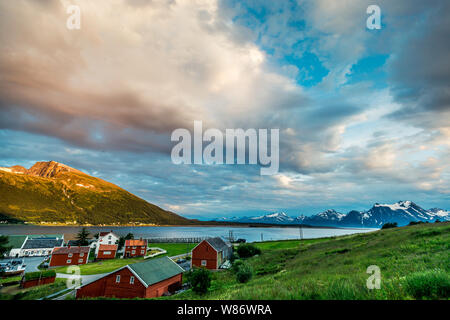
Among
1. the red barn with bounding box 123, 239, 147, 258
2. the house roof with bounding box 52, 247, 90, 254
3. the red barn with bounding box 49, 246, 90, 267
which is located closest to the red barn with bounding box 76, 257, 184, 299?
the red barn with bounding box 49, 246, 90, 267

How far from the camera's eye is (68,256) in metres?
61.0

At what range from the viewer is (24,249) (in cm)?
7512

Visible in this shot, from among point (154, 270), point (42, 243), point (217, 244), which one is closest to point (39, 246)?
point (42, 243)

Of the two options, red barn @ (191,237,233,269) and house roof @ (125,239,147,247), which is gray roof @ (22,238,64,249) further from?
red barn @ (191,237,233,269)

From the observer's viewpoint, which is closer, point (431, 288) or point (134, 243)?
point (431, 288)

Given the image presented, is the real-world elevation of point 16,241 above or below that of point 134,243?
below

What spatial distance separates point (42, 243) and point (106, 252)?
30.4m

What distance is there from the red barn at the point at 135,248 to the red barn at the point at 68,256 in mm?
11869

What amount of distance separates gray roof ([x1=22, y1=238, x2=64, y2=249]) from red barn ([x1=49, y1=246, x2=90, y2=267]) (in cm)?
2573

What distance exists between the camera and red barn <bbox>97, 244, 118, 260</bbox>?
232 feet

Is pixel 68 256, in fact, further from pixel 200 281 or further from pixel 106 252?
pixel 200 281

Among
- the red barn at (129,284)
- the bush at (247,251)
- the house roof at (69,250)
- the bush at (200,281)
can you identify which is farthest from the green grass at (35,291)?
the bush at (247,251)
